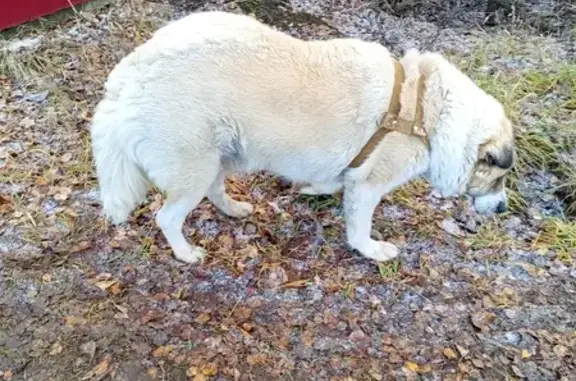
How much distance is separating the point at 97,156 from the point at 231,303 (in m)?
1.12

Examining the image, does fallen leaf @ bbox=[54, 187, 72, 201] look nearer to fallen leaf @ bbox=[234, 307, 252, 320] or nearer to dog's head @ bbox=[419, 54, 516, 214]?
fallen leaf @ bbox=[234, 307, 252, 320]

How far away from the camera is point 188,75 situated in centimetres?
308

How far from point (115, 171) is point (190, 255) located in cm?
80

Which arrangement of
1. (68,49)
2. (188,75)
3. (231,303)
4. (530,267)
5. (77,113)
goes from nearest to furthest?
(188,75) → (231,303) → (530,267) → (77,113) → (68,49)

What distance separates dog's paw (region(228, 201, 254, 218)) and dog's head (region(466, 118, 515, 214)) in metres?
1.42

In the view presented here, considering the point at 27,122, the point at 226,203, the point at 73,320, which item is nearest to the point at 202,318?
the point at 73,320

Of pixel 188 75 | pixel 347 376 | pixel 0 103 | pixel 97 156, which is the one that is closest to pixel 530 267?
pixel 347 376

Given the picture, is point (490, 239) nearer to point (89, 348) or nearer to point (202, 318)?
point (202, 318)

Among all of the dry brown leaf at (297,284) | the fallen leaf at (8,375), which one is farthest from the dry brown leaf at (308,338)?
the fallen leaf at (8,375)

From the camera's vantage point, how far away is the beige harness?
328 centimetres

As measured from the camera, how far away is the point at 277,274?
3.84 meters

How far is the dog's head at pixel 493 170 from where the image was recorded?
132 inches

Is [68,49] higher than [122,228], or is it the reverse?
[68,49]

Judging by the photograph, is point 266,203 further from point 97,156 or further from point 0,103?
point 0,103
